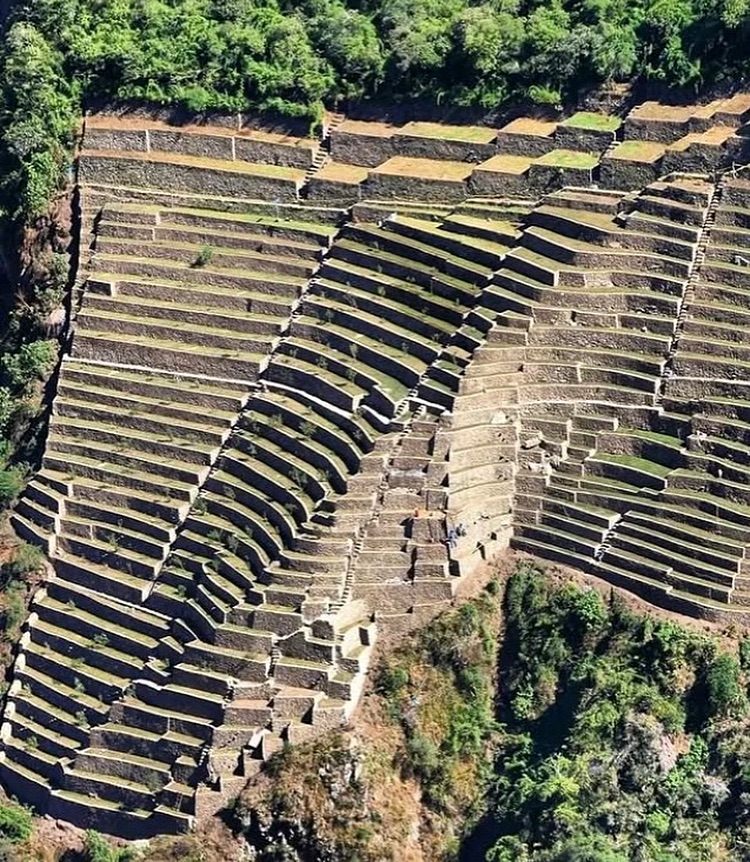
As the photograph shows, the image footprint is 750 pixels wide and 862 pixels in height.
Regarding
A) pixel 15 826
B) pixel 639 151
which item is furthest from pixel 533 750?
pixel 639 151

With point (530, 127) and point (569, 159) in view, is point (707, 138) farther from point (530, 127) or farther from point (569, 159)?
point (530, 127)

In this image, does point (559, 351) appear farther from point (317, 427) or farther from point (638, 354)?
point (317, 427)

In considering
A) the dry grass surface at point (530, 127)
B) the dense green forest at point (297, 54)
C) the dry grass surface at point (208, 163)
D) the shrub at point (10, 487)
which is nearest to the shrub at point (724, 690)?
the dry grass surface at point (530, 127)

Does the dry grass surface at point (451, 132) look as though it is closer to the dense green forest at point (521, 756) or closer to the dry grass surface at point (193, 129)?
the dry grass surface at point (193, 129)

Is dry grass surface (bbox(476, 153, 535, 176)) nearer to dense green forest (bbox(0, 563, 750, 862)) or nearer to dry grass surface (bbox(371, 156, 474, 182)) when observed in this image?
dry grass surface (bbox(371, 156, 474, 182))

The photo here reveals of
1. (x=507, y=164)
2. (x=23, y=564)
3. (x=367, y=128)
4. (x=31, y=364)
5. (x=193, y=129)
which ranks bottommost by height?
(x=23, y=564)
